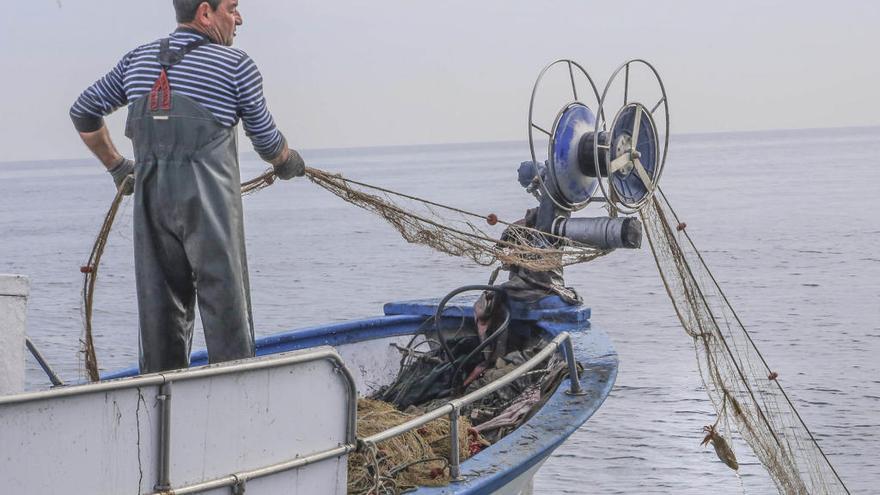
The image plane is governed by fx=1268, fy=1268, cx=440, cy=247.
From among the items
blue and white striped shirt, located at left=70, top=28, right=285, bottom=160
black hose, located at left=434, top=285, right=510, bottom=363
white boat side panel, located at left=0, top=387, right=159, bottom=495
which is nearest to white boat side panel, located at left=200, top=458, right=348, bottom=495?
white boat side panel, located at left=0, top=387, right=159, bottom=495

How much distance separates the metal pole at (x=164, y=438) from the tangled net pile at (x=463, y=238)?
239 cm

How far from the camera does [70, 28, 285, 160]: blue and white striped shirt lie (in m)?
4.83

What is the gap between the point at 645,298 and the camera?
23.1 metres

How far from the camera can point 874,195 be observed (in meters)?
48.9

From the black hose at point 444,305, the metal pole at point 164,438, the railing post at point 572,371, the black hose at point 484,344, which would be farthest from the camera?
the black hose at point 444,305

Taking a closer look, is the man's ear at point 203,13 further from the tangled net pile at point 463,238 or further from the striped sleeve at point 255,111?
the tangled net pile at point 463,238

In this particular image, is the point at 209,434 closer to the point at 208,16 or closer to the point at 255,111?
the point at 255,111

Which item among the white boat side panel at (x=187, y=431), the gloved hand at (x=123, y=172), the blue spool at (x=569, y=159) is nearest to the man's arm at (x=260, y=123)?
the gloved hand at (x=123, y=172)

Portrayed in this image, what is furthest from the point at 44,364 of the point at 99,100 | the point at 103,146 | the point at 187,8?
the point at 187,8

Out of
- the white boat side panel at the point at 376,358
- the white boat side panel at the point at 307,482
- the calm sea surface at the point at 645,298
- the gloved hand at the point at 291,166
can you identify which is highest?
the gloved hand at the point at 291,166

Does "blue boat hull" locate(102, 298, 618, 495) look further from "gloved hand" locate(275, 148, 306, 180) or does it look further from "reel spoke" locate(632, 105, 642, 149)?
"gloved hand" locate(275, 148, 306, 180)

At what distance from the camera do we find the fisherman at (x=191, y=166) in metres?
4.80

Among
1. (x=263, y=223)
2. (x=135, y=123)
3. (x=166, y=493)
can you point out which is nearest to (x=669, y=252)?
(x=135, y=123)

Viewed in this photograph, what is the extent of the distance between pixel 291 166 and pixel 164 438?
5.58 ft
